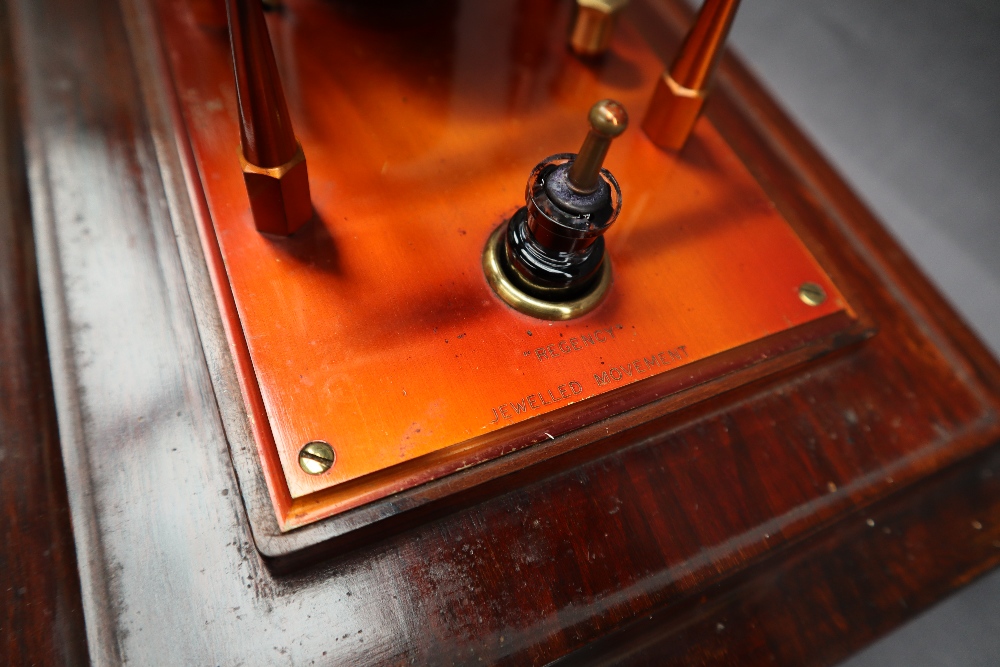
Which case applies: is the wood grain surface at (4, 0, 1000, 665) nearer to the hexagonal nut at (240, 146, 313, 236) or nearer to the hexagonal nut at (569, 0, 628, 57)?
the hexagonal nut at (240, 146, 313, 236)

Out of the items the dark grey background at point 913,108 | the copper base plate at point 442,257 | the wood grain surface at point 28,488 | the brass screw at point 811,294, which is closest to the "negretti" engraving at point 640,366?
the copper base plate at point 442,257

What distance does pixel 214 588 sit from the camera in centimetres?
42

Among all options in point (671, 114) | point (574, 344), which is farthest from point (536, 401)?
point (671, 114)

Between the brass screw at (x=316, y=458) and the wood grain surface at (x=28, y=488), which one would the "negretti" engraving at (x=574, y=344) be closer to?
the brass screw at (x=316, y=458)

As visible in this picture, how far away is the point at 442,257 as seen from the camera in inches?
21.1

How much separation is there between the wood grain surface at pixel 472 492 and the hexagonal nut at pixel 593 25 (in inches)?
8.4

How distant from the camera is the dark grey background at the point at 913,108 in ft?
3.12

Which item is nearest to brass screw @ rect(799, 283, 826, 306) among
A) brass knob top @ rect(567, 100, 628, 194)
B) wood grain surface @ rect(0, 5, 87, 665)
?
brass knob top @ rect(567, 100, 628, 194)

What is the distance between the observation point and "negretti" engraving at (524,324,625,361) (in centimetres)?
50

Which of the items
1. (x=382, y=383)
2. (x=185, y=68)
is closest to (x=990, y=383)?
(x=382, y=383)

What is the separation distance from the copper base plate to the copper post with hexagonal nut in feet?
0.10

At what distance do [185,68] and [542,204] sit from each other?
1.18ft

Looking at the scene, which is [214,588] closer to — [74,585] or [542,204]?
[74,585]

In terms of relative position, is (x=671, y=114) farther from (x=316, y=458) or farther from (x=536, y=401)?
(x=316, y=458)
